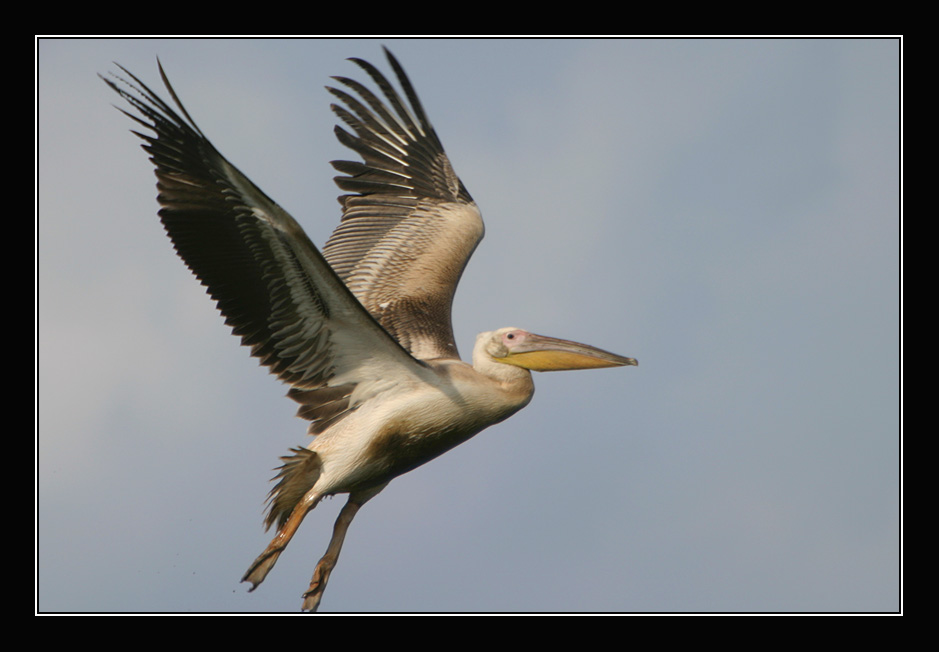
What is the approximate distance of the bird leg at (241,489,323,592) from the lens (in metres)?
8.10

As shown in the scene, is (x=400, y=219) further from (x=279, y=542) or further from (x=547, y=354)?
(x=279, y=542)

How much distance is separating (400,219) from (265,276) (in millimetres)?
3568

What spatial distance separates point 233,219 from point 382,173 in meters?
4.10

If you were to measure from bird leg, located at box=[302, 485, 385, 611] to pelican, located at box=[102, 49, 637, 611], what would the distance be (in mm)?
11

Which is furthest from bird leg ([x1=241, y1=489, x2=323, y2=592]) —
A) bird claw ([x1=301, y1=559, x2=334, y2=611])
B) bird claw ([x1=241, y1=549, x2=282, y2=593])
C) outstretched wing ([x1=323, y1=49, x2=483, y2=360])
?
outstretched wing ([x1=323, y1=49, x2=483, y2=360])

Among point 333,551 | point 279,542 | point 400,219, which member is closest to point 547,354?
point 333,551

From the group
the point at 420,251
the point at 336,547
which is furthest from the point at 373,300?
the point at 336,547

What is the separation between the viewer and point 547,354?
8.76 m

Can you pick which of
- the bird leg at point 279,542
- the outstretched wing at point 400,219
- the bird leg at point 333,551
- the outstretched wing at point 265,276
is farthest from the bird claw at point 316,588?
the outstretched wing at point 400,219

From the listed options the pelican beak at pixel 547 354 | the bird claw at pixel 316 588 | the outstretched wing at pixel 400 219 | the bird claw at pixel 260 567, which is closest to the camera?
the bird claw at pixel 260 567

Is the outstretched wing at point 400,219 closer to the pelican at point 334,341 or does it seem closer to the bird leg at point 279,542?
the pelican at point 334,341

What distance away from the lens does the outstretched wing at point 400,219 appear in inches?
392

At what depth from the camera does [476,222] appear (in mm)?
A: 11258

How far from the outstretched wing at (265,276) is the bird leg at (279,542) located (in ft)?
1.91
